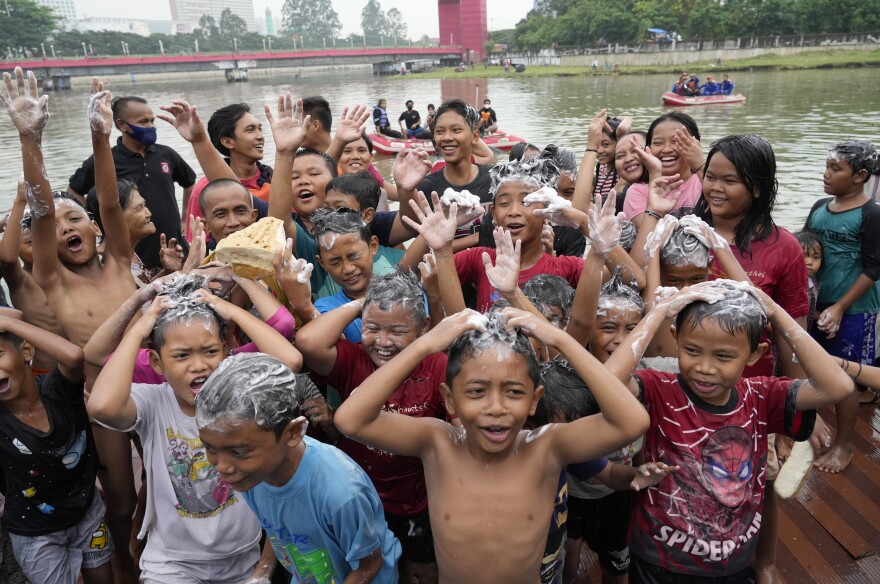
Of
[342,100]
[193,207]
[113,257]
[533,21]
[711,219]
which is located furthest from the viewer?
[533,21]

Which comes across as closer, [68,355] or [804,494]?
[68,355]

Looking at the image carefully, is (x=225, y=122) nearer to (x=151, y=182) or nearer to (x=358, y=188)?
(x=151, y=182)

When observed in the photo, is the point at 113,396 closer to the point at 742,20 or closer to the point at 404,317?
the point at 404,317

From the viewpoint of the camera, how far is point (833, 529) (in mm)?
3160

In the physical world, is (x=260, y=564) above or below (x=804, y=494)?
above

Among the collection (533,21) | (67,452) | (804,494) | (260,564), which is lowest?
(804,494)

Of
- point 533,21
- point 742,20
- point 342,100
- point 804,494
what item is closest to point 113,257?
point 804,494

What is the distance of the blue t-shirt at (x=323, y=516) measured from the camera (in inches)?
79.0

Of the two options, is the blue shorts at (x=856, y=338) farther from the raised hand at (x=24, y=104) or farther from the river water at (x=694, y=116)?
the river water at (x=694, y=116)

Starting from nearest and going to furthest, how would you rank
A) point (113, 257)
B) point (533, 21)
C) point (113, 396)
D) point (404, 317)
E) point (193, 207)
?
1. point (113, 396)
2. point (404, 317)
3. point (113, 257)
4. point (193, 207)
5. point (533, 21)

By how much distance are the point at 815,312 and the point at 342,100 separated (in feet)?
125

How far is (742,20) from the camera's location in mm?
48719

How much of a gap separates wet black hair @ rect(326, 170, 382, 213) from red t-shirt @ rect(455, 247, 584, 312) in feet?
2.68

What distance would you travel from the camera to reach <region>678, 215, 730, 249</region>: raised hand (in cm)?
264
